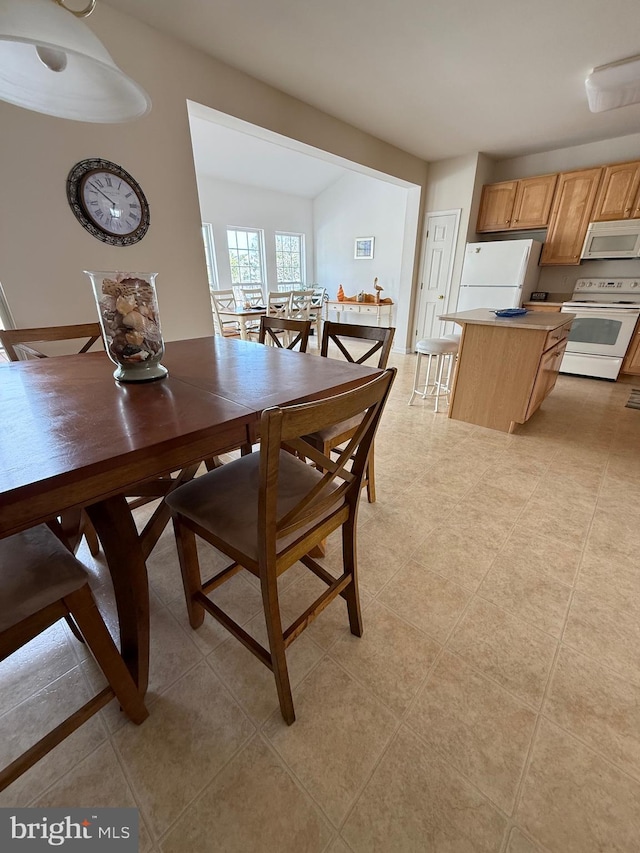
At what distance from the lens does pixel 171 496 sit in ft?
3.60

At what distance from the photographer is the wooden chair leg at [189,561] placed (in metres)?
1.11

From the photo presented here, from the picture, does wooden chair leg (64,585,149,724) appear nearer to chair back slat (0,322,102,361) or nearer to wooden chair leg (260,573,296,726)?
wooden chair leg (260,573,296,726)

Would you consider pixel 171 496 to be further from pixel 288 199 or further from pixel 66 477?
pixel 288 199

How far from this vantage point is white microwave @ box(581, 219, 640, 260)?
378 centimetres

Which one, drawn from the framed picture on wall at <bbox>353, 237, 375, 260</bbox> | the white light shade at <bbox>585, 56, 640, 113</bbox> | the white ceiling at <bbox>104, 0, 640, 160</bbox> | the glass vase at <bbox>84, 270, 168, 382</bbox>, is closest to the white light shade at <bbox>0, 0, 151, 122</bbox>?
the glass vase at <bbox>84, 270, 168, 382</bbox>

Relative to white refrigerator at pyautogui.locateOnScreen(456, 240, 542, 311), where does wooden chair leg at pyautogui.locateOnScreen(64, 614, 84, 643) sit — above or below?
below

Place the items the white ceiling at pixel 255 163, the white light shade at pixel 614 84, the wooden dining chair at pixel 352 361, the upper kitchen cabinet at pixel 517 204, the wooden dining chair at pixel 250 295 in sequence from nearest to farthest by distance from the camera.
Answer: the wooden dining chair at pixel 352 361 < the white light shade at pixel 614 84 < the upper kitchen cabinet at pixel 517 204 < the white ceiling at pixel 255 163 < the wooden dining chair at pixel 250 295

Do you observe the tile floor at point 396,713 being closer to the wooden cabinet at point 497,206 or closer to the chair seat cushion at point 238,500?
the chair seat cushion at point 238,500

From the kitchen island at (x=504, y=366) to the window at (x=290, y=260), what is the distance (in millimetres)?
5101

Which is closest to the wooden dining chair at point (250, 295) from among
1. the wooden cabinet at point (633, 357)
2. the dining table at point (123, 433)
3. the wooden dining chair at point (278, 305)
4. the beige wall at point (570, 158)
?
the wooden dining chair at point (278, 305)

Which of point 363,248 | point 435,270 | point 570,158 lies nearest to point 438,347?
point 435,270

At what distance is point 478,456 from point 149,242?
2.79 m

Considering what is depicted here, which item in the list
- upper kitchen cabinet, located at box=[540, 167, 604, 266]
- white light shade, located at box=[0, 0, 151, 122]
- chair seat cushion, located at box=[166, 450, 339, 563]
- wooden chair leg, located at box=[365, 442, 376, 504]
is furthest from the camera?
upper kitchen cabinet, located at box=[540, 167, 604, 266]

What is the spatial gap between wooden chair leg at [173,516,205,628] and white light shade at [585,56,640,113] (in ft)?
13.5
